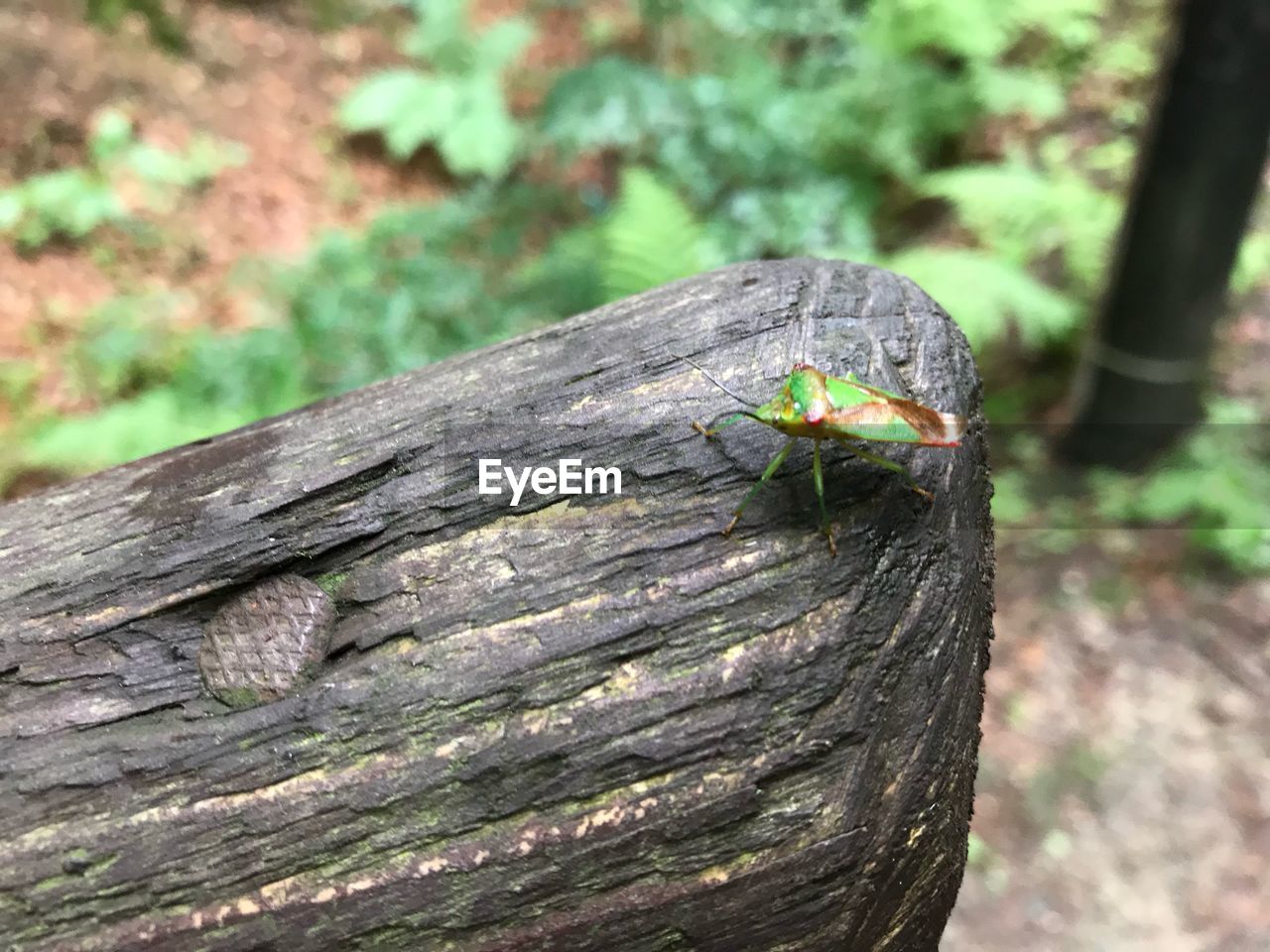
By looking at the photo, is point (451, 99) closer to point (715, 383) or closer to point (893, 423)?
point (715, 383)

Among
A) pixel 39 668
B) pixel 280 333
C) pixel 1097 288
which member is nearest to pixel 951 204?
pixel 1097 288

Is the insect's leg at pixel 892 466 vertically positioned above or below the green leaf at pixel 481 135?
below

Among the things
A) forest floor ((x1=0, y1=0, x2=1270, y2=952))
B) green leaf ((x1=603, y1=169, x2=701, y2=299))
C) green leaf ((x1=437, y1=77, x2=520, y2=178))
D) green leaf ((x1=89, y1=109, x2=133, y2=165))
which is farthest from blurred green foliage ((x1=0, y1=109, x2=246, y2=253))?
green leaf ((x1=603, y1=169, x2=701, y2=299))

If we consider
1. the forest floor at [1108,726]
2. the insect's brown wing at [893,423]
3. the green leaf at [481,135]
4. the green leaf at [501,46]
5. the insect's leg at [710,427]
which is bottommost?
the forest floor at [1108,726]

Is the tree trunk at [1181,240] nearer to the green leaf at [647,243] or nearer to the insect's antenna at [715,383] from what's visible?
the green leaf at [647,243]

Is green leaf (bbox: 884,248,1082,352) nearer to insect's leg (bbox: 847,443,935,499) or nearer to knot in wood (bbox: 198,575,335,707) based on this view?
insect's leg (bbox: 847,443,935,499)

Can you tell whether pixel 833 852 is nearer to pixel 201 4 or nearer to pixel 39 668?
pixel 39 668

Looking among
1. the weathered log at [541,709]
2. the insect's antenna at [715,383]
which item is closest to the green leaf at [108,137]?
the weathered log at [541,709]
